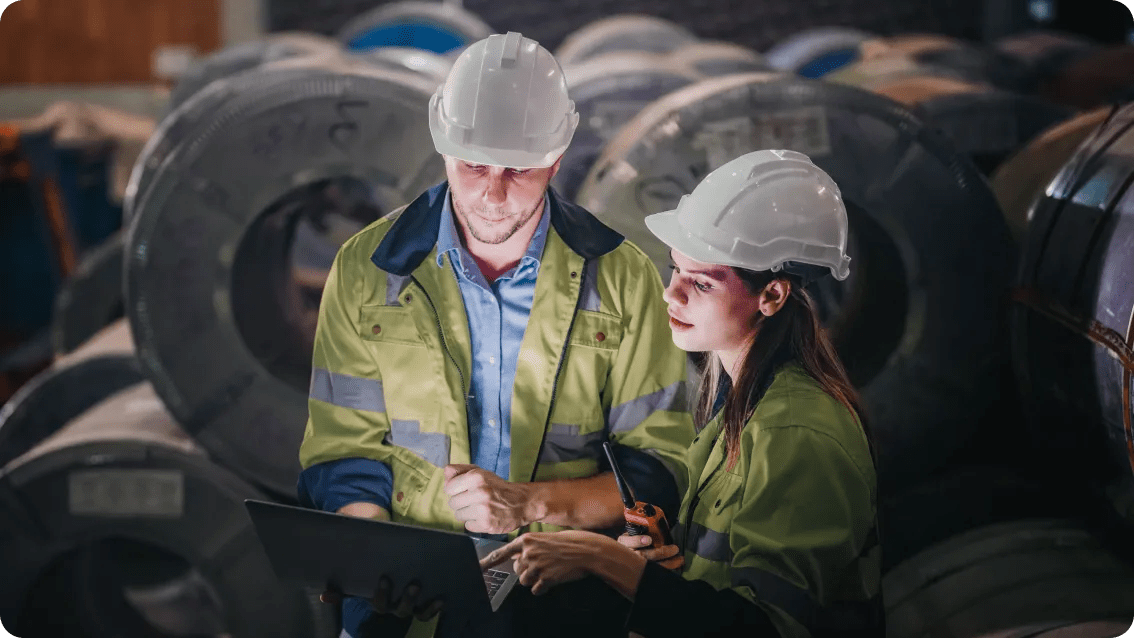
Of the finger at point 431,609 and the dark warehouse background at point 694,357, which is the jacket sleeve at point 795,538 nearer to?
the dark warehouse background at point 694,357

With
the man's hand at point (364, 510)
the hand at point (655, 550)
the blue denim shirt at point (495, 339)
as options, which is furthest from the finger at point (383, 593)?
the hand at point (655, 550)

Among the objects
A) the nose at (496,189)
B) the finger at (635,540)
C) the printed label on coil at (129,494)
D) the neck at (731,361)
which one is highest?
the nose at (496,189)

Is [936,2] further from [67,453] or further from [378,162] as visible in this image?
[67,453]

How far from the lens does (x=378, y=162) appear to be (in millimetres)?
1826

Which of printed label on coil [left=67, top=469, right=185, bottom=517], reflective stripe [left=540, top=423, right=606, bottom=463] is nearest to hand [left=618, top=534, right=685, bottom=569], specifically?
reflective stripe [left=540, top=423, right=606, bottom=463]

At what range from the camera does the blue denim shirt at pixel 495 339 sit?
4.90 ft

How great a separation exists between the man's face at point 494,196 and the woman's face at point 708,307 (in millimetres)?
214

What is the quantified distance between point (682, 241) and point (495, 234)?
265 mm

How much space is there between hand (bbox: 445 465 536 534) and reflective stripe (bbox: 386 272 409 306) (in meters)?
0.25

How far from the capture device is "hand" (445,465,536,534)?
1475 mm

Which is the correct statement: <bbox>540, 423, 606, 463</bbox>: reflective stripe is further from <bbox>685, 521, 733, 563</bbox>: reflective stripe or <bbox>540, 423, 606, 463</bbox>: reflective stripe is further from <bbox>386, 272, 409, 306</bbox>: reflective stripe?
<bbox>386, 272, 409, 306</bbox>: reflective stripe

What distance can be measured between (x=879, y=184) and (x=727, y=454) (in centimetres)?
60

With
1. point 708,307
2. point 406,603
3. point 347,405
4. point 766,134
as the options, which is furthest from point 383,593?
point 766,134

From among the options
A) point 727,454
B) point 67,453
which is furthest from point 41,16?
point 727,454
